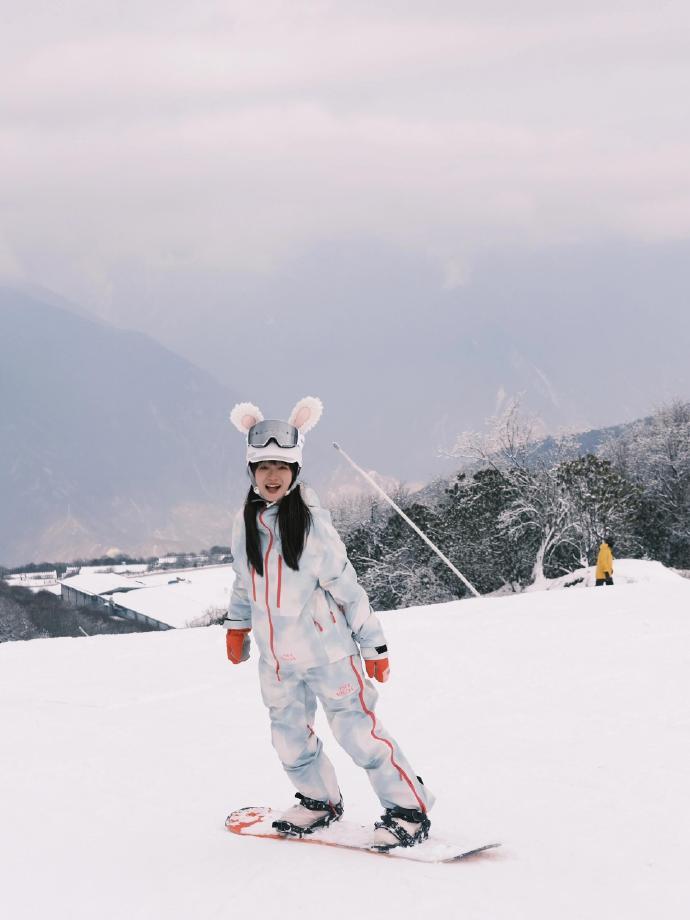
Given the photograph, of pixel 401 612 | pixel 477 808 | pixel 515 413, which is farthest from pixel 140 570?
pixel 477 808

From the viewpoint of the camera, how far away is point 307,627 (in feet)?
12.2

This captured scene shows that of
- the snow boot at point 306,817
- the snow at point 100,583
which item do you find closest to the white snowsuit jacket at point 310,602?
the snow boot at point 306,817

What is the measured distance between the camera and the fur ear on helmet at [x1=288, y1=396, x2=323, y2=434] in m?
3.99

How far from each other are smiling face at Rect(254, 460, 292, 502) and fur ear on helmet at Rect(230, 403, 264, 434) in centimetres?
A: 27

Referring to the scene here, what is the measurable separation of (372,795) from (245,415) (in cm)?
209

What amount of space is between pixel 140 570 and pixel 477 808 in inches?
5213

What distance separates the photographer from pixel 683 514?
43.1m

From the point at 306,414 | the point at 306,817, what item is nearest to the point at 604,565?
the point at 306,817

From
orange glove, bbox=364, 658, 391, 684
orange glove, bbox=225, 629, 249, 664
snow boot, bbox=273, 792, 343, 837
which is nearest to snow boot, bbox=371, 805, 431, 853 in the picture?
snow boot, bbox=273, 792, 343, 837

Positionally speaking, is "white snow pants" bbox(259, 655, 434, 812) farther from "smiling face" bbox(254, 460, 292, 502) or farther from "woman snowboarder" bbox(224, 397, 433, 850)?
"smiling face" bbox(254, 460, 292, 502)

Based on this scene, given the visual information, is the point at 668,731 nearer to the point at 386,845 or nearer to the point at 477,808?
the point at 477,808

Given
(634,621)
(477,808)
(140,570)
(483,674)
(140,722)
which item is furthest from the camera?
(140,570)

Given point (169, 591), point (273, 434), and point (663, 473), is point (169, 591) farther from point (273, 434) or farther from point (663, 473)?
point (273, 434)

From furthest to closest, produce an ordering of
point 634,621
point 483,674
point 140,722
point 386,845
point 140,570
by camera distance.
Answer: point 140,570
point 634,621
point 483,674
point 140,722
point 386,845
